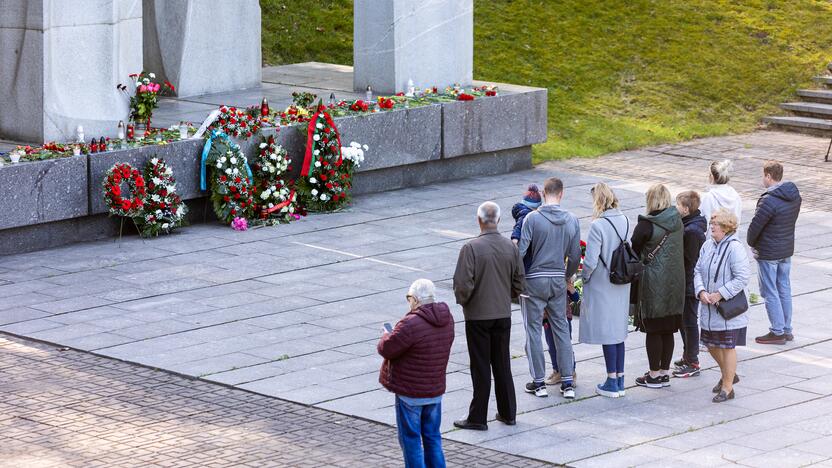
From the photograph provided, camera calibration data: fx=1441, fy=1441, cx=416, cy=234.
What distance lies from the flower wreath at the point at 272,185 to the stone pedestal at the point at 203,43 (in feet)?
14.7

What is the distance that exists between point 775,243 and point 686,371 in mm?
1684

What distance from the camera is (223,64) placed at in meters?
21.9

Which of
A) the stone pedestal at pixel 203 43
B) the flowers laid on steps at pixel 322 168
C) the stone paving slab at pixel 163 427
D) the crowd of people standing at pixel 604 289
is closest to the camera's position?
the stone paving slab at pixel 163 427

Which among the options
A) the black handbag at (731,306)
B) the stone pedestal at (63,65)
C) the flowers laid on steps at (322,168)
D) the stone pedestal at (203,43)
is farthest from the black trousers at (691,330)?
the stone pedestal at (203,43)

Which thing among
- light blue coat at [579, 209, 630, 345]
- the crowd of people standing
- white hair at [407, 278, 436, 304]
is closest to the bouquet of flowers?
the crowd of people standing

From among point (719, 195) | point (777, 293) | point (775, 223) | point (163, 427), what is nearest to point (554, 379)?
point (719, 195)

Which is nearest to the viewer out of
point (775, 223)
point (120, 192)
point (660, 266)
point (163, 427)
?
point (163, 427)

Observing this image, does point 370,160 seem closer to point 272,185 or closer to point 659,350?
point 272,185

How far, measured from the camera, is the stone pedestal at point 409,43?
→ 68.9 ft

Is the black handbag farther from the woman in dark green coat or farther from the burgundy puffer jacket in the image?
the burgundy puffer jacket

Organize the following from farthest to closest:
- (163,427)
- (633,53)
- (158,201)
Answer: (633,53) < (158,201) < (163,427)

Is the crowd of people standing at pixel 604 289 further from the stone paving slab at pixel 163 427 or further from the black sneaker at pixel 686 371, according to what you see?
the stone paving slab at pixel 163 427

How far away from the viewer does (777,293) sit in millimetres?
12516

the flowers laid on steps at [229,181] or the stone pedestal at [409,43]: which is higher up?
the stone pedestal at [409,43]
